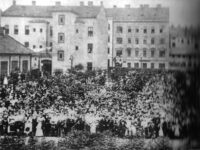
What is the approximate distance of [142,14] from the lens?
2654mm

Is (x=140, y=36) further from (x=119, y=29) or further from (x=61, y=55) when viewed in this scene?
(x=61, y=55)

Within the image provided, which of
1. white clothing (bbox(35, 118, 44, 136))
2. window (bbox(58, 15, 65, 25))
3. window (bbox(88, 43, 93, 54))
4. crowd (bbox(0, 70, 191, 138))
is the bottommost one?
A: white clothing (bbox(35, 118, 44, 136))

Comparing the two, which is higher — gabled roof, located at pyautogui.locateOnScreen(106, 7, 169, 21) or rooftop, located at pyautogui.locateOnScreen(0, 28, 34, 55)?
gabled roof, located at pyautogui.locateOnScreen(106, 7, 169, 21)

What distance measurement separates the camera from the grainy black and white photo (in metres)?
2.61

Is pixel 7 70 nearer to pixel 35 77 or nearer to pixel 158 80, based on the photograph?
pixel 35 77

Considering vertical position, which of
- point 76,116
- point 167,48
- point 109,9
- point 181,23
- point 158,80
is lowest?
point 76,116

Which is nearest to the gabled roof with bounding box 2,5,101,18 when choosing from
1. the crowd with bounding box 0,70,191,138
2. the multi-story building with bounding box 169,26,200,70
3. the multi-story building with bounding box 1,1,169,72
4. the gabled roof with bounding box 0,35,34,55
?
the multi-story building with bounding box 1,1,169,72

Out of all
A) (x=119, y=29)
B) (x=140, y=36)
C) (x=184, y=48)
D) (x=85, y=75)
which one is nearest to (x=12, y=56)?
(x=85, y=75)

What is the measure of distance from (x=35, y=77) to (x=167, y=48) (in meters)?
1.25

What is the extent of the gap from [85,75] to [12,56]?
27.4 inches

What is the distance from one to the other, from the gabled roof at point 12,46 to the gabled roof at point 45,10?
22 centimetres

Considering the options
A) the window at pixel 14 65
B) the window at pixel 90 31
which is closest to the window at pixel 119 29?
the window at pixel 90 31

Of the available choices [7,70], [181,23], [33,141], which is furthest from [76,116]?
[181,23]

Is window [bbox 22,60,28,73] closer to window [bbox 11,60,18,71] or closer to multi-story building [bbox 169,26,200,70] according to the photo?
window [bbox 11,60,18,71]
